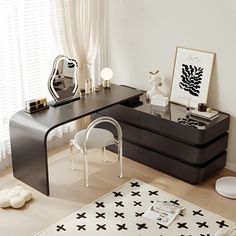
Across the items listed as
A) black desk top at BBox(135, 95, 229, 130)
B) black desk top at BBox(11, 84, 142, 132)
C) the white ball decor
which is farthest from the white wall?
the white ball decor

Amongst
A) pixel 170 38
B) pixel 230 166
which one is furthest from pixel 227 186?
pixel 170 38

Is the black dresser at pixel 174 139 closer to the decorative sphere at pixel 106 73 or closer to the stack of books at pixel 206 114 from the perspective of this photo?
the stack of books at pixel 206 114

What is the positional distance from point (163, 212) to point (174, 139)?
0.67 metres

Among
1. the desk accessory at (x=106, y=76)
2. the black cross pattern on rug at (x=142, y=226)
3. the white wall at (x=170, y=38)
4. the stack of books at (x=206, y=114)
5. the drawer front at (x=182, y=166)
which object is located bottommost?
the black cross pattern on rug at (x=142, y=226)

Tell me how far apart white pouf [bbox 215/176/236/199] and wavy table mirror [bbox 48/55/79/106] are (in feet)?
4.70

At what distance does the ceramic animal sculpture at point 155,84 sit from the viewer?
12.4 ft

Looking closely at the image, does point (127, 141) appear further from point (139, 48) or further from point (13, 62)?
point (13, 62)

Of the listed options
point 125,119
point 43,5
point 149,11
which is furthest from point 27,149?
point 149,11

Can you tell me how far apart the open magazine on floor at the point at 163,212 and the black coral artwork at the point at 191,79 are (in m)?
1.06

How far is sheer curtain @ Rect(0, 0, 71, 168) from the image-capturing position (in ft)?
11.3

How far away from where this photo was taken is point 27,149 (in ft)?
10.7

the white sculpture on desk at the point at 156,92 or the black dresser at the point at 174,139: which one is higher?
the white sculpture on desk at the point at 156,92

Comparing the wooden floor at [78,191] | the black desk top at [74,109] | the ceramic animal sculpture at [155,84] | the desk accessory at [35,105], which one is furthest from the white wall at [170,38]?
the desk accessory at [35,105]

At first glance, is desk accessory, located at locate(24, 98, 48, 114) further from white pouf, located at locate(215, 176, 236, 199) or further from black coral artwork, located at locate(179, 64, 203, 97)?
white pouf, located at locate(215, 176, 236, 199)
